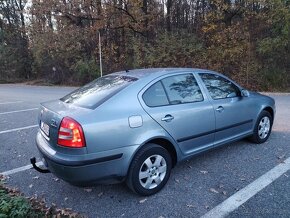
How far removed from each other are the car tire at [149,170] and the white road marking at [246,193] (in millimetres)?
746

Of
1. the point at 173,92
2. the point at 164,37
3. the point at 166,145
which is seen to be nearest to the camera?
the point at 166,145

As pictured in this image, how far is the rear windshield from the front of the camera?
3.49 meters

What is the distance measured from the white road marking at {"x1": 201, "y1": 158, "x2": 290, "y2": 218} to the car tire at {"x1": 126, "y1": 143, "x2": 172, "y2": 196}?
0.75 metres

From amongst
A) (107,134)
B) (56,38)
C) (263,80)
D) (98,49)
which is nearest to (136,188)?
(107,134)

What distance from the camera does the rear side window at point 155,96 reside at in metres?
3.58

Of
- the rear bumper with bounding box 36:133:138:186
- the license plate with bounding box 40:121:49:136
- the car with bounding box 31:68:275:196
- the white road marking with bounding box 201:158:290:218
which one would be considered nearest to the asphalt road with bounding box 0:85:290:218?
the white road marking with bounding box 201:158:290:218

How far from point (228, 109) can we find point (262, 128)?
4.06ft

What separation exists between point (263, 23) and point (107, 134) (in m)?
13.3

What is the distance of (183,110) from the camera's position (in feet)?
12.6

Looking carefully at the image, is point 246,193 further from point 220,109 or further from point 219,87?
point 219,87

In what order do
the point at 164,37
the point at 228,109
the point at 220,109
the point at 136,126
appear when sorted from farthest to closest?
the point at 164,37, the point at 228,109, the point at 220,109, the point at 136,126

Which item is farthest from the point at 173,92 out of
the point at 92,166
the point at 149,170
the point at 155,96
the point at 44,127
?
the point at 44,127

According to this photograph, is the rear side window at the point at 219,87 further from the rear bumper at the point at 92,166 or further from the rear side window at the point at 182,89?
the rear bumper at the point at 92,166

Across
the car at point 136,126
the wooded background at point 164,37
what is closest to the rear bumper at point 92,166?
the car at point 136,126
